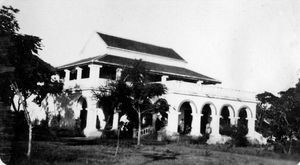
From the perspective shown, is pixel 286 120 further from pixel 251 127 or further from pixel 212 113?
pixel 251 127

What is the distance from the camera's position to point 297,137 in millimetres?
22438

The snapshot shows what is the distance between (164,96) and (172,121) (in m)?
1.89

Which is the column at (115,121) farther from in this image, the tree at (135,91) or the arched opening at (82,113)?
the tree at (135,91)

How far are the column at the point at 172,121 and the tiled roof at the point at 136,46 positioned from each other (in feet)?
26.0

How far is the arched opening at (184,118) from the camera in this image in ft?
99.1

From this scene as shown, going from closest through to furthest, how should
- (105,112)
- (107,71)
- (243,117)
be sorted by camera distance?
(105,112) → (107,71) → (243,117)

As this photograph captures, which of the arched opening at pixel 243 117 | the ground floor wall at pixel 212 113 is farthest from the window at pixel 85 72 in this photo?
the arched opening at pixel 243 117

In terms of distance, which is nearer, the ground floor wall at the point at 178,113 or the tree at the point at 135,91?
the tree at the point at 135,91

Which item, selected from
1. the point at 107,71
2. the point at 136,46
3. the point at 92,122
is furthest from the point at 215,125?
the point at 136,46

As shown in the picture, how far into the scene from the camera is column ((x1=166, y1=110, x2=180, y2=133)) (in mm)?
25734

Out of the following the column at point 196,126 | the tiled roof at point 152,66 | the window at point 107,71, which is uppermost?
the tiled roof at point 152,66

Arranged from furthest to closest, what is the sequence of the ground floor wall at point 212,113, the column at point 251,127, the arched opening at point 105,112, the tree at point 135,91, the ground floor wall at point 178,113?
the column at point 251,127 → the ground floor wall at point 178,113 → the ground floor wall at point 212,113 → the arched opening at point 105,112 → the tree at point 135,91

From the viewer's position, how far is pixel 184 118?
103ft

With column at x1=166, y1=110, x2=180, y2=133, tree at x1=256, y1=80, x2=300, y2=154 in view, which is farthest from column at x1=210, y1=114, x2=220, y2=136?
tree at x1=256, y1=80, x2=300, y2=154
